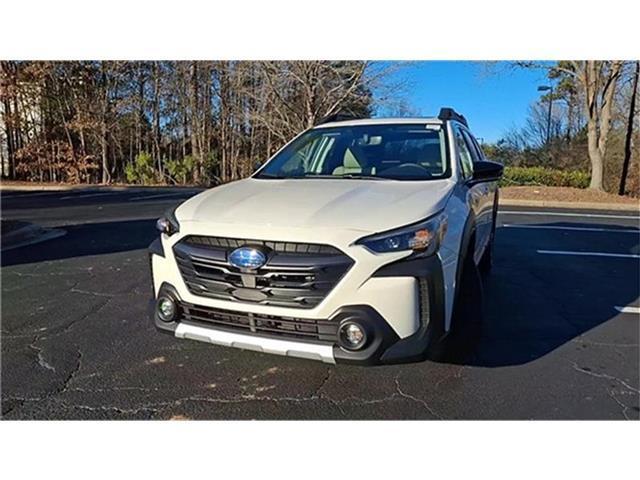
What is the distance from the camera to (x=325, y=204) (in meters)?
2.58

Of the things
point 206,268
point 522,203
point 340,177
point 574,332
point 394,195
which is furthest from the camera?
point 522,203

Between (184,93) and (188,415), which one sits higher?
(184,93)

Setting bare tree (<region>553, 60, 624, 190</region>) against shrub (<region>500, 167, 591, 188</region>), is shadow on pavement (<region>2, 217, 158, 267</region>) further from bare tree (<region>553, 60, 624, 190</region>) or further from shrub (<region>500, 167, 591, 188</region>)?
shrub (<region>500, 167, 591, 188</region>)

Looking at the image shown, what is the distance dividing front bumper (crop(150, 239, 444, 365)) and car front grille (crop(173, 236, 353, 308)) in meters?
0.07

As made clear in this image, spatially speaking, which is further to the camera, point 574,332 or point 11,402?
point 574,332

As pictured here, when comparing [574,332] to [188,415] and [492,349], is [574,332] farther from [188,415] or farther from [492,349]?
[188,415]

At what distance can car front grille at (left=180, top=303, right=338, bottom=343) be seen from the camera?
2.33 metres

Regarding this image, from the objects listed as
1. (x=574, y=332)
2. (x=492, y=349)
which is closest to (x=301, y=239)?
(x=492, y=349)

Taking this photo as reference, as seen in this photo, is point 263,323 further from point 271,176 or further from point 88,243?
point 88,243

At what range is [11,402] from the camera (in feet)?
8.68

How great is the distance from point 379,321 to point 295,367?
987 millimetres

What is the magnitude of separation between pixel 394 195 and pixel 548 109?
67.9 ft

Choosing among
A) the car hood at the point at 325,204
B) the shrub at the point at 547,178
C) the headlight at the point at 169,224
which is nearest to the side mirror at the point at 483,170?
the car hood at the point at 325,204

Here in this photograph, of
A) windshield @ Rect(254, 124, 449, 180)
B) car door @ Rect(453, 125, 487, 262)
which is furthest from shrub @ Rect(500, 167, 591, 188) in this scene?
windshield @ Rect(254, 124, 449, 180)
